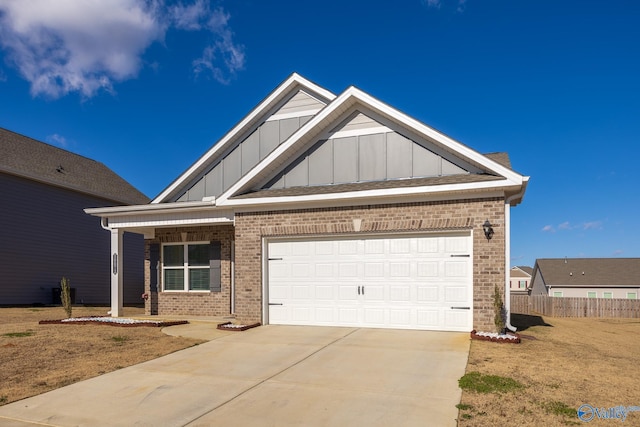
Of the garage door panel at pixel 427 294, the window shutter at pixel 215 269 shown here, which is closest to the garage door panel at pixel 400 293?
the garage door panel at pixel 427 294

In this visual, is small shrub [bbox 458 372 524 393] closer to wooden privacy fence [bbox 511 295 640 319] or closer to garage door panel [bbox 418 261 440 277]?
garage door panel [bbox 418 261 440 277]

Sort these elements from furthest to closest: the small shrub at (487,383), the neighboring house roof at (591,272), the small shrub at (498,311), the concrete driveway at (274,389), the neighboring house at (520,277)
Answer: the neighboring house at (520,277) → the neighboring house roof at (591,272) → the small shrub at (498,311) → the small shrub at (487,383) → the concrete driveway at (274,389)

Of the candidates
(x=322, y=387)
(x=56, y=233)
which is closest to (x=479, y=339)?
(x=322, y=387)

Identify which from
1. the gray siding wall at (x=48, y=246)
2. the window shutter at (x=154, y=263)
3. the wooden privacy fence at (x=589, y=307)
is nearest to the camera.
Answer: the window shutter at (x=154, y=263)

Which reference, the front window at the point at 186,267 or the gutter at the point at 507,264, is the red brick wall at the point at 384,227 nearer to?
the gutter at the point at 507,264

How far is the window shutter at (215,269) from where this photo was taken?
1480 cm

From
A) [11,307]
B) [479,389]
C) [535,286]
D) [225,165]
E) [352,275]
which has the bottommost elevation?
[535,286]

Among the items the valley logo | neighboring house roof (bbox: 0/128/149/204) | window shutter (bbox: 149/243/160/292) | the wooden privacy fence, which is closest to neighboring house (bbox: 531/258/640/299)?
the wooden privacy fence

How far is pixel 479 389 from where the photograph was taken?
6102 millimetres

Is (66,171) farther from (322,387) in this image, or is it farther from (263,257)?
(322,387)

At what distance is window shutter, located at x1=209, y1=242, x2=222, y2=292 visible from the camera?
48.5 ft

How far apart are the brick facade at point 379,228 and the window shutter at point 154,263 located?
2.77 m

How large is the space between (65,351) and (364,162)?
8.19 metres

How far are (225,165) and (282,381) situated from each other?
11019mm
